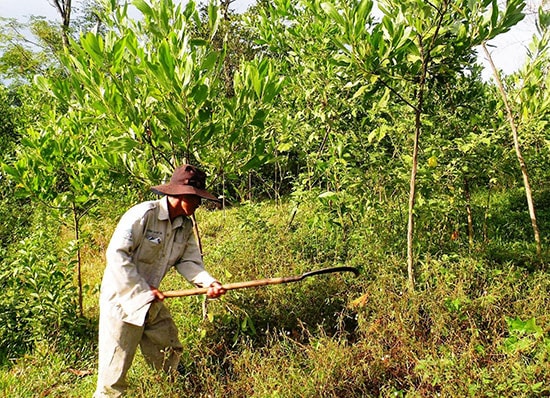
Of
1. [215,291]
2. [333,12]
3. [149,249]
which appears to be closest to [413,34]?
[333,12]

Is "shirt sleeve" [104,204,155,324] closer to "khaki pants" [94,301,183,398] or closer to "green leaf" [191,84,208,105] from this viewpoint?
"khaki pants" [94,301,183,398]

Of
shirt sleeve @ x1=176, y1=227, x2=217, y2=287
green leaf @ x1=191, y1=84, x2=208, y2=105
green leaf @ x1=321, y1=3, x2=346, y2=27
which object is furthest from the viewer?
shirt sleeve @ x1=176, y1=227, x2=217, y2=287

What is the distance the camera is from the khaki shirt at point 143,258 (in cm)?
256

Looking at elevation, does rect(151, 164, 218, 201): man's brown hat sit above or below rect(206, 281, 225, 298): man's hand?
above

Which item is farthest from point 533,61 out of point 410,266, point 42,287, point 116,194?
point 42,287

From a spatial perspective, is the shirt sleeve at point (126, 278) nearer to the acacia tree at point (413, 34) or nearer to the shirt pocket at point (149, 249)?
the shirt pocket at point (149, 249)

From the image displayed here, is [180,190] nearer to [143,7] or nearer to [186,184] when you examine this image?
[186,184]

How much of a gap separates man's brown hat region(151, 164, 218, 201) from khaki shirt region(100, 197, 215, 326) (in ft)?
0.59

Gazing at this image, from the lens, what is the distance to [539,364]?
2.40 m

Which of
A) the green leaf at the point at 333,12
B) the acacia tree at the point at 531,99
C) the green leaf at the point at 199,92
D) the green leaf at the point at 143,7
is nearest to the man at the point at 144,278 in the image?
the green leaf at the point at 199,92

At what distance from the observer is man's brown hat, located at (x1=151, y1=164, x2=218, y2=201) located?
261cm

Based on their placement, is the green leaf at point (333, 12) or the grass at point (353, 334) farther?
the grass at point (353, 334)

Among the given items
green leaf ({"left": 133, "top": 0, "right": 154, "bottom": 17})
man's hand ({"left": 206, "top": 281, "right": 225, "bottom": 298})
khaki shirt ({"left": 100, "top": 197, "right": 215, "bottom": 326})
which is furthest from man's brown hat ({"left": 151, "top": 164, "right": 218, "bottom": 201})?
green leaf ({"left": 133, "top": 0, "right": 154, "bottom": 17})

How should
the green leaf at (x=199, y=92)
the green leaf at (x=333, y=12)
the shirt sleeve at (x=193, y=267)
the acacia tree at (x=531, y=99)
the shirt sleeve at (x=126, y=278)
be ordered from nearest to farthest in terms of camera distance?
1. the green leaf at (x=333, y=12)
2. the shirt sleeve at (x=126, y=278)
3. the green leaf at (x=199, y=92)
4. the shirt sleeve at (x=193, y=267)
5. the acacia tree at (x=531, y=99)
